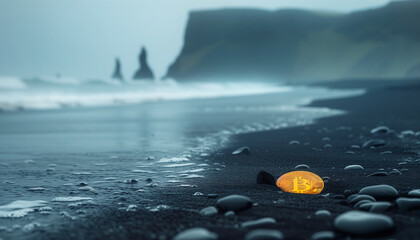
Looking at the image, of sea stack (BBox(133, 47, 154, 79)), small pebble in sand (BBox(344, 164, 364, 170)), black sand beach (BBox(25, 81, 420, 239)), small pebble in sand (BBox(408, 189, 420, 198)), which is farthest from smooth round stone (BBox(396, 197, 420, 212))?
sea stack (BBox(133, 47, 154, 79))

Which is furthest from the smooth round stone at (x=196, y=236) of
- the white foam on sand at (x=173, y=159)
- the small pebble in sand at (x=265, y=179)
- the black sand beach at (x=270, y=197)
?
the white foam on sand at (x=173, y=159)

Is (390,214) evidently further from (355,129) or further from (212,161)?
(355,129)

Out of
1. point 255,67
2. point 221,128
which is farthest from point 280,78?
point 221,128

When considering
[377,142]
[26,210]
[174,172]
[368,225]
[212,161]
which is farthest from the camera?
[377,142]

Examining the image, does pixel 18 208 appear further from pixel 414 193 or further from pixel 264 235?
pixel 414 193

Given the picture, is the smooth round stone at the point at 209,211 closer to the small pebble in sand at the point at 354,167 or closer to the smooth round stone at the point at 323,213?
the smooth round stone at the point at 323,213

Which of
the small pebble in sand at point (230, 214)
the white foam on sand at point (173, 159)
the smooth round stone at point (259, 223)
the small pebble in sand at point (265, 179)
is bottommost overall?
the smooth round stone at point (259, 223)

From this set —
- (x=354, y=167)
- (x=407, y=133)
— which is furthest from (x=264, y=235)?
(x=407, y=133)

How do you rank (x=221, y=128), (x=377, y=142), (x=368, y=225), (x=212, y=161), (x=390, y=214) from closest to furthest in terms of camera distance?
1. (x=368, y=225)
2. (x=390, y=214)
3. (x=212, y=161)
4. (x=377, y=142)
5. (x=221, y=128)
